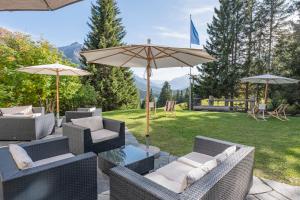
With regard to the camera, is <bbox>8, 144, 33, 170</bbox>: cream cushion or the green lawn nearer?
<bbox>8, 144, 33, 170</bbox>: cream cushion

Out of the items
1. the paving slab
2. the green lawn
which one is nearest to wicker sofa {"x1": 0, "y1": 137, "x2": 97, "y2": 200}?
the paving slab

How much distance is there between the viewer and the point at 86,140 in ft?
12.8

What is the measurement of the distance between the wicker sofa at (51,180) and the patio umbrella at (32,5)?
5.62 ft

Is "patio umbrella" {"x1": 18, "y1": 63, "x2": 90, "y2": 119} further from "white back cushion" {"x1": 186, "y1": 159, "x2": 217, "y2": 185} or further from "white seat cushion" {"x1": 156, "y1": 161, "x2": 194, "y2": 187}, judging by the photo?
"white back cushion" {"x1": 186, "y1": 159, "x2": 217, "y2": 185}

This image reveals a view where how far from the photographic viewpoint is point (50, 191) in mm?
2186

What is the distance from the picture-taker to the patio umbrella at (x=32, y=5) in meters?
2.21

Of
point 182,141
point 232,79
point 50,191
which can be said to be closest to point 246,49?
point 232,79

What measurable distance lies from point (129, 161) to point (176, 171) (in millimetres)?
803

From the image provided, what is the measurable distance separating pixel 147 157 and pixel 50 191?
147cm

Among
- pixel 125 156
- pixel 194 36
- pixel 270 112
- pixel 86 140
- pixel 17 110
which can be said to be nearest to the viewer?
pixel 125 156

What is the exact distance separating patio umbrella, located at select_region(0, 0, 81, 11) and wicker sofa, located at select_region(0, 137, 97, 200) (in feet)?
5.62

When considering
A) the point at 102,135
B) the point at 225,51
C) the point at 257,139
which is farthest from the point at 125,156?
the point at 225,51

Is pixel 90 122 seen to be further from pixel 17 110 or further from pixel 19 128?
pixel 17 110

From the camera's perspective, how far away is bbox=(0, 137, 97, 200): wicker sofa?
1970mm
